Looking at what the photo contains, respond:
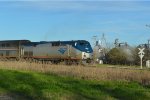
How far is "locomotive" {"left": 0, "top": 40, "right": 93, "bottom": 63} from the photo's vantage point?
48094 millimetres

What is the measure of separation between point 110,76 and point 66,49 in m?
27.3

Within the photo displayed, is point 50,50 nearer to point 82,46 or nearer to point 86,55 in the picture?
point 82,46

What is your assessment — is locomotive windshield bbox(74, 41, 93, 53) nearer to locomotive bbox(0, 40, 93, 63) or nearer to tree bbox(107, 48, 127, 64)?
locomotive bbox(0, 40, 93, 63)

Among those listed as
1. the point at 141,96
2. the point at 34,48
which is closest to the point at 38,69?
the point at 141,96

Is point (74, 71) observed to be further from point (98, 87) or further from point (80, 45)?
point (80, 45)

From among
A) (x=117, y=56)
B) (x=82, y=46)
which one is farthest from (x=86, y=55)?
(x=117, y=56)

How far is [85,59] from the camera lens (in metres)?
48.4

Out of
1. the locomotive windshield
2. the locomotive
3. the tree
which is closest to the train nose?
the locomotive

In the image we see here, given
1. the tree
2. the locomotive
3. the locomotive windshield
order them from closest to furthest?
1. the locomotive
2. the locomotive windshield
3. the tree

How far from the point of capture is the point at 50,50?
49750mm

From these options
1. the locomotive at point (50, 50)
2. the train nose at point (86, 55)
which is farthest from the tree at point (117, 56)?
the train nose at point (86, 55)

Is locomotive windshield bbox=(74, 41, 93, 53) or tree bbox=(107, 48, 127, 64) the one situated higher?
locomotive windshield bbox=(74, 41, 93, 53)

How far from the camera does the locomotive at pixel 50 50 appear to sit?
1893 inches

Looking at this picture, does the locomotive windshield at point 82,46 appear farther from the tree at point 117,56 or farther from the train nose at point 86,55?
the tree at point 117,56
